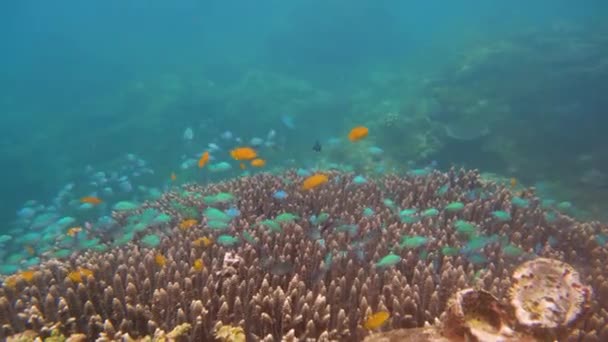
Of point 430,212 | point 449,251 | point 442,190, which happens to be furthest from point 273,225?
point 442,190

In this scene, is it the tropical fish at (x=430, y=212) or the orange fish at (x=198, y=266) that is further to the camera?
the tropical fish at (x=430, y=212)

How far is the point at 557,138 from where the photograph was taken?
17.1 meters

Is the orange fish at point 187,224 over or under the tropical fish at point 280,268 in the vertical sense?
over

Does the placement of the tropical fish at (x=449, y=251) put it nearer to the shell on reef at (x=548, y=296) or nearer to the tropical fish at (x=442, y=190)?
the shell on reef at (x=548, y=296)

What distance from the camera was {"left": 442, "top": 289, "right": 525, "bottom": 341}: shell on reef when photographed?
2.64m

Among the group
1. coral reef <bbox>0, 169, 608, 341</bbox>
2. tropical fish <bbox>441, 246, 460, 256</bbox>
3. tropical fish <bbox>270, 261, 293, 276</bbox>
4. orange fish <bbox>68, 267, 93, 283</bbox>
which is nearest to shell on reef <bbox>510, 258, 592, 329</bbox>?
coral reef <bbox>0, 169, 608, 341</bbox>

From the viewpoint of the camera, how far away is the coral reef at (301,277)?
12.7ft

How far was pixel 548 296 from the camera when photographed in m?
2.83

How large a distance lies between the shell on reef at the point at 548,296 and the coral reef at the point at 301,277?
2 cm

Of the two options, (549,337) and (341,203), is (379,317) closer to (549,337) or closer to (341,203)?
(549,337)

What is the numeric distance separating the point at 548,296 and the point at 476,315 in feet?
1.95

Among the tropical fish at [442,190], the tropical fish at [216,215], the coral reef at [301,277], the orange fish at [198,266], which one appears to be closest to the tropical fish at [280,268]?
the coral reef at [301,277]

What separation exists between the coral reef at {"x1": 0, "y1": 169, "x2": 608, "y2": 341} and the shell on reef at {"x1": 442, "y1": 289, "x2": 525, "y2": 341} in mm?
15

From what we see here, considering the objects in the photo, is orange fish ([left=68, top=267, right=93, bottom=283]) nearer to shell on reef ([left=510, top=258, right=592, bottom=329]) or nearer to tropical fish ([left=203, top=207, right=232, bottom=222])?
tropical fish ([left=203, top=207, right=232, bottom=222])
